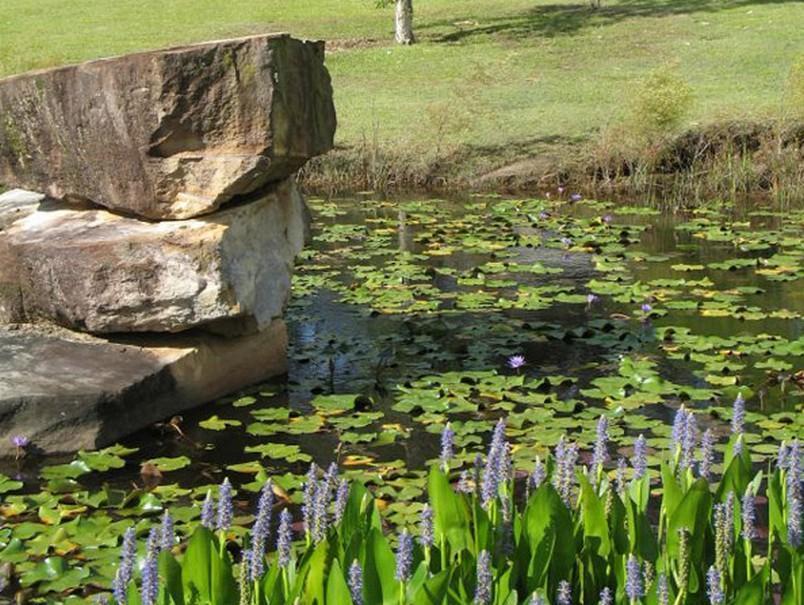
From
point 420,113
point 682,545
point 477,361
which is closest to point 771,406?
point 477,361

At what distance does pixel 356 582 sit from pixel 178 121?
453cm

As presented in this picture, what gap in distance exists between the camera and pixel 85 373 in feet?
24.7

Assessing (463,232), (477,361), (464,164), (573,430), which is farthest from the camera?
(464,164)

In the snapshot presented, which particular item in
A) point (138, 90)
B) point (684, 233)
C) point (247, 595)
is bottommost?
point (684, 233)

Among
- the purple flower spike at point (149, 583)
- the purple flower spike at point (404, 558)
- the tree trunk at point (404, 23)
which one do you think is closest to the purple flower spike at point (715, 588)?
the purple flower spike at point (404, 558)

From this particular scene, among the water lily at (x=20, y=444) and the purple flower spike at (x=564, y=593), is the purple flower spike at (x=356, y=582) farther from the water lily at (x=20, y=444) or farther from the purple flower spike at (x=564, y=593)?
the water lily at (x=20, y=444)

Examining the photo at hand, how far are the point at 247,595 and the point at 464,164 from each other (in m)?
12.7

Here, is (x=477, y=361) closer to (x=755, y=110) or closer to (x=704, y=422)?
(x=704, y=422)

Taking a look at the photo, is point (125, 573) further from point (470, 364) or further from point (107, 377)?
point (470, 364)

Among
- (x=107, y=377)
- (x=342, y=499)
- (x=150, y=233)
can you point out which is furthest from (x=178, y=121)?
(x=342, y=499)

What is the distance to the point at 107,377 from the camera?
24.6 feet

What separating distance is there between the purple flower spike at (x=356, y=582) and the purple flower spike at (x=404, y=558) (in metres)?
0.10

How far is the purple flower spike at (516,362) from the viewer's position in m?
8.18

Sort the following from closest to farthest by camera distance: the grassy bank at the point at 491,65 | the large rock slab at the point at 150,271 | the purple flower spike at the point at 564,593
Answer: the purple flower spike at the point at 564,593 → the large rock slab at the point at 150,271 → the grassy bank at the point at 491,65
